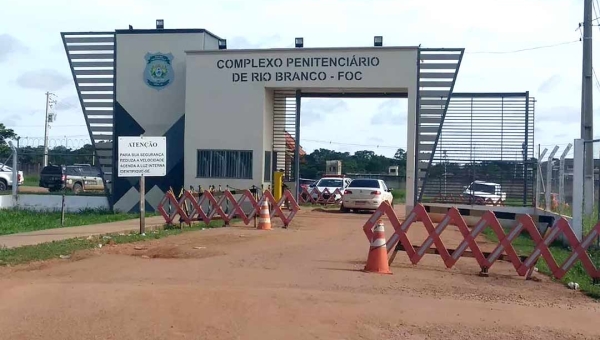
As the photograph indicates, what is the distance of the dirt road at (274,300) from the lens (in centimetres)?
789

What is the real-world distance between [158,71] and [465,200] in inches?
510

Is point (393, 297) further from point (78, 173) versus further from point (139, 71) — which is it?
point (78, 173)

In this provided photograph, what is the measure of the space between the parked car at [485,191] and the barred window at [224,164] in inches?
326

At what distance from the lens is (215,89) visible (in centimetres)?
2806

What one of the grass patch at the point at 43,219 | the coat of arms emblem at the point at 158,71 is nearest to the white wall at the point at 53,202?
the grass patch at the point at 43,219

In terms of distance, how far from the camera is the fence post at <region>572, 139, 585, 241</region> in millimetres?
16953

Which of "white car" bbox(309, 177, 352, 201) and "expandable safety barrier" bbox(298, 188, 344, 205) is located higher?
"white car" bbox(309, 177, 352, 201)

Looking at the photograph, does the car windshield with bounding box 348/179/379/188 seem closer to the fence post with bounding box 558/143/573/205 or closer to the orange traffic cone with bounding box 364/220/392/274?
the fence post with bounding box 558/143/573/205

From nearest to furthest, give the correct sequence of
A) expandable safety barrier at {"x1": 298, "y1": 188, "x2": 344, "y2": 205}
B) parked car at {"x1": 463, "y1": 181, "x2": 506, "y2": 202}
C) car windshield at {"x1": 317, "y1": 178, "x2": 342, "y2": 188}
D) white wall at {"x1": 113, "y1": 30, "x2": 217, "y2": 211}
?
parked car at {"x1": 463, "y1": 181, "x2": 506, "y2": 202} < white wall at {"x1": 113, "y1": 30, "x2": 217, "y2": 211} < expandable safety barrier at {"x1": 298, "y1": 188, "x2": 344, "y2": 205} < car windshield at {"x1": 317, "y1": 178, "x2": 342, "y2": 188}

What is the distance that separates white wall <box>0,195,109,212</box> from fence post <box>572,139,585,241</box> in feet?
61.4

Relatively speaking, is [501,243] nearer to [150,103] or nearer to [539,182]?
[539,182]

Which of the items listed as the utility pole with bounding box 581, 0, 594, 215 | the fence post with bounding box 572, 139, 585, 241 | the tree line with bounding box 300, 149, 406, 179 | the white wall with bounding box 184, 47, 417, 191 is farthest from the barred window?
the tree line with bounding box 300, 149, 406, 179

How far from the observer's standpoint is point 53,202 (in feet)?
94.5

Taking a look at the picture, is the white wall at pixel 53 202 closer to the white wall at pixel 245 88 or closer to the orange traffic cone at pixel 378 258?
the white wall at pixel 245 88
